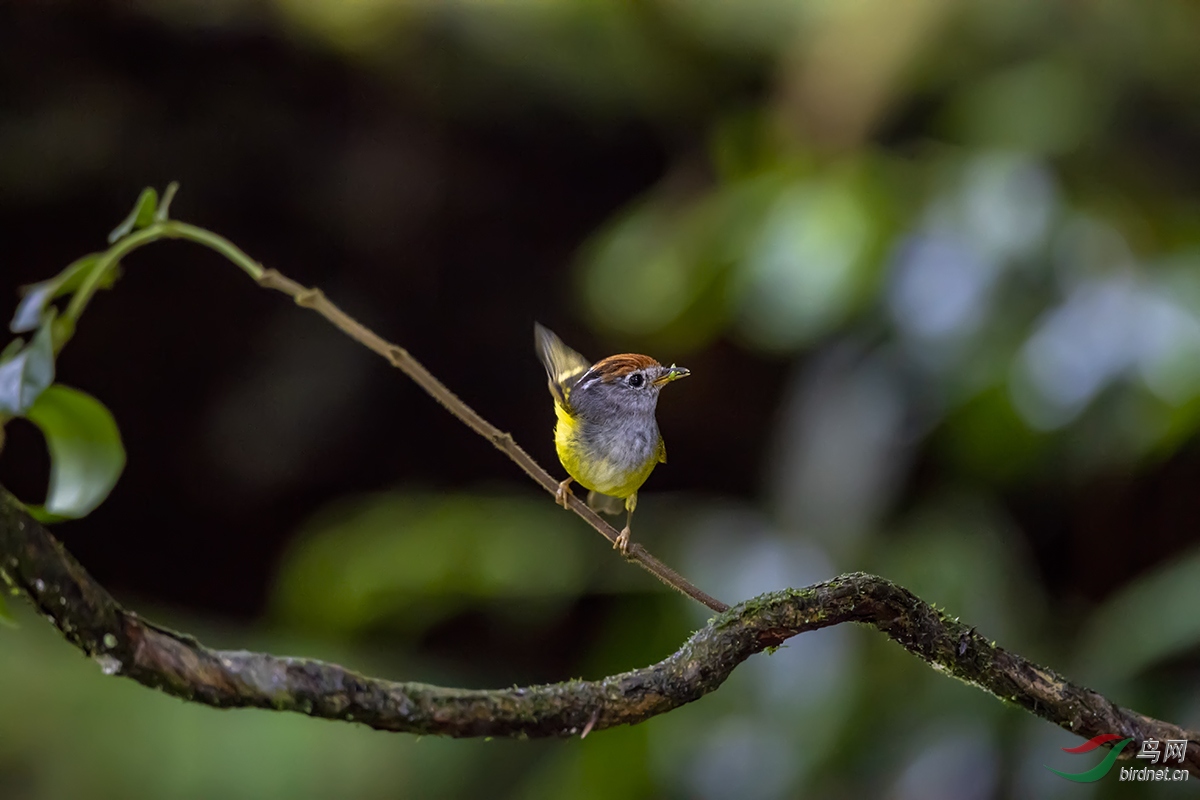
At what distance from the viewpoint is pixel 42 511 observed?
744mm

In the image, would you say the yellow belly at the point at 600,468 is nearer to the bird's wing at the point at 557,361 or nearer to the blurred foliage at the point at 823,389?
the bird's wing at the point at 557,361

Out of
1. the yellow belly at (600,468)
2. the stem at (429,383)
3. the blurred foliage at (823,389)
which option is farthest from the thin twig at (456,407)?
the blurred foliage at (823,389)

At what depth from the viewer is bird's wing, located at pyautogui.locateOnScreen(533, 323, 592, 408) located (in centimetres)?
74

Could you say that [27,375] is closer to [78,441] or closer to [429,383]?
[78,441]

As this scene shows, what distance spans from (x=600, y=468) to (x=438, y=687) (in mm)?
396

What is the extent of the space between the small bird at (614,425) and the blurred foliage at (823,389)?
1.23 meters

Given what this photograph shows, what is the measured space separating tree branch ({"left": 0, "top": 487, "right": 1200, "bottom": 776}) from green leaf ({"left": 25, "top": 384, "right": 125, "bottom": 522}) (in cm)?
28

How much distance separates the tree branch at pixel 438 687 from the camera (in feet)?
1.77

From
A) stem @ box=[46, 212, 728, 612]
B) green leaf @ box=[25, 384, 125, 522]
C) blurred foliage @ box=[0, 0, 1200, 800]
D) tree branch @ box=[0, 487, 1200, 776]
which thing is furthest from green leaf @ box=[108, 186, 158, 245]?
blurred foliage @ box=[0, 0, 1200, 800]

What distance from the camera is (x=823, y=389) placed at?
2582 millimetres

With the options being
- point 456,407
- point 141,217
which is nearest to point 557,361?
point 456,407

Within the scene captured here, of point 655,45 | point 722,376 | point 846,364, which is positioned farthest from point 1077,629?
point 655,45

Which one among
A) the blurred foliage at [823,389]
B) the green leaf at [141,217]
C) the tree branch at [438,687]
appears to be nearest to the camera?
the tree branch at [438,687]

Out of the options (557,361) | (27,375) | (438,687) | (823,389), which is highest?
(823,389)
